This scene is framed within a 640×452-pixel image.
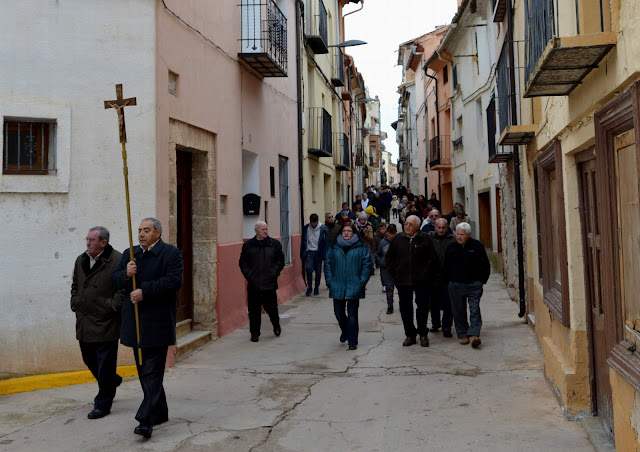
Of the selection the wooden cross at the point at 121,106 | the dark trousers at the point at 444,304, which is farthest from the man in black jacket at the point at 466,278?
the wooden cross at the point at 121,106

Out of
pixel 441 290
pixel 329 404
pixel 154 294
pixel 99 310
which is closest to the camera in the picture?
pixel 154 294

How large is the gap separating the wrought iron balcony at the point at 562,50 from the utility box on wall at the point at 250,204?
Result: 21.4 feet

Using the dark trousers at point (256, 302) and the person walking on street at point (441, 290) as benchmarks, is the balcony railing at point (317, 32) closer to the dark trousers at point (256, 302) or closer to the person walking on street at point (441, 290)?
the person walking on street at point (441, 290)

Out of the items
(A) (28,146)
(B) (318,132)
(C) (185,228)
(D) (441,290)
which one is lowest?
(D) (441,290)

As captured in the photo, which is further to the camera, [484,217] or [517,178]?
[484,217]

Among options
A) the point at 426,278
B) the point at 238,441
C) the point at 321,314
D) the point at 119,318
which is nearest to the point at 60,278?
the point at 119,318

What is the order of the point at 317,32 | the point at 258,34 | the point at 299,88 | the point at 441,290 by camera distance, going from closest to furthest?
1. the point at 441,290
2. the point at 258,34
3. the point at 299,88
4. the point at 317,32

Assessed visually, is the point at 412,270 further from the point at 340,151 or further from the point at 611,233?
the point at 340,151

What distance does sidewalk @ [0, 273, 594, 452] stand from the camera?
5.42 meters

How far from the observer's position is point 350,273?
9117mm

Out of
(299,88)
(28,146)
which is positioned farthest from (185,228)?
(299,88)

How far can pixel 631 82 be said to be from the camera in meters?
3.74

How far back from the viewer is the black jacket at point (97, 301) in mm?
6086

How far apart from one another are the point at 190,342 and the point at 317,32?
39.1ft
